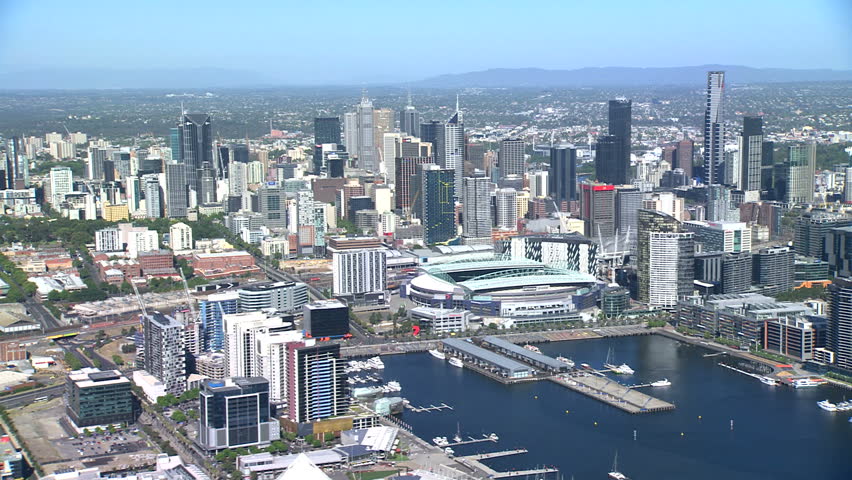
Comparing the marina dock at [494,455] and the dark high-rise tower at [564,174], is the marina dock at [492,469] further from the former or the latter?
the dark high-rise tower at [564,174]

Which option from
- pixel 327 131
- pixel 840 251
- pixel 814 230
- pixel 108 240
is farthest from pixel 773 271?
pixel 327 131

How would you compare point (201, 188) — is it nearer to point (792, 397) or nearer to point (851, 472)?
point (792, 397)

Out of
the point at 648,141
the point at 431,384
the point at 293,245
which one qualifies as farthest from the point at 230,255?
the point at 648,141

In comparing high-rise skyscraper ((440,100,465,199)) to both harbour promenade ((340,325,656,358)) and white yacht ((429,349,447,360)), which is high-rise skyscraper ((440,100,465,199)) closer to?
harbour promenade ((340,325,656,358))

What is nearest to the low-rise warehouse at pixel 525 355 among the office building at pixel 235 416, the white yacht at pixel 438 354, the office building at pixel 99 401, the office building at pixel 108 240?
the white yacht at pixel 438 354

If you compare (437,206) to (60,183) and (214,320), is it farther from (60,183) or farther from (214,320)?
(60,183)

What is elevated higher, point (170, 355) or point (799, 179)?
point (799, 179)
